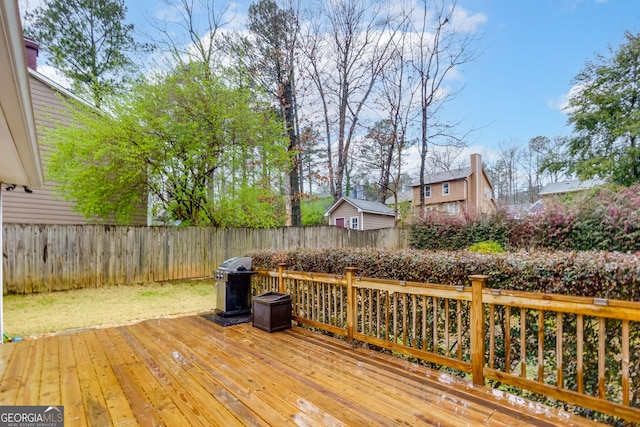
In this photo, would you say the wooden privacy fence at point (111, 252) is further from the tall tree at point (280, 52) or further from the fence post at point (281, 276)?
the tall tree at point (280, 52)

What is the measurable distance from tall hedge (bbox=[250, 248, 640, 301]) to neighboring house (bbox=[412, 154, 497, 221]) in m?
17.0

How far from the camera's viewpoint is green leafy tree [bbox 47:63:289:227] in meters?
7.85

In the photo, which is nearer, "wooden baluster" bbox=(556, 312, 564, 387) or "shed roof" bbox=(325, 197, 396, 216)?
"wooden baluster" bbox=(556, 312, 564, 387)

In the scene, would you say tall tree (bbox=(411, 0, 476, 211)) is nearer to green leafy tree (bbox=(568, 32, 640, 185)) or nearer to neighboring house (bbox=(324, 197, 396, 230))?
neighboring house (bbox=(324, 197, 396, 230))

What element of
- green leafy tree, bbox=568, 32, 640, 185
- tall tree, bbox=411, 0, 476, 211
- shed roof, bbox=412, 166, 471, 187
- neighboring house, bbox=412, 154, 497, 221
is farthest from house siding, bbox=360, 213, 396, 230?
green leafy tree, bbox=568, 32, 640, 185

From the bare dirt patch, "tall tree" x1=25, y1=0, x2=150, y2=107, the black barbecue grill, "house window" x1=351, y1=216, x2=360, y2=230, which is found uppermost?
"tall tree" x1=25, y1=0, x2=150, y2=107

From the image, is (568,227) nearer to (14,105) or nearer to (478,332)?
(478,332)

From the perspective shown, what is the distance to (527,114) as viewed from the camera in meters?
14.3

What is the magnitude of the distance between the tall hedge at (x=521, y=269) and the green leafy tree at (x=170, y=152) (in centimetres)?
585

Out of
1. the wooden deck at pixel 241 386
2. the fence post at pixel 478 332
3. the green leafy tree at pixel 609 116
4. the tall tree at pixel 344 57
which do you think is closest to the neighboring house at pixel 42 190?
the wooden deck at pixel 241 386

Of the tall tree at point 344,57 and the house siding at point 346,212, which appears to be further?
the house siding at point 346,212

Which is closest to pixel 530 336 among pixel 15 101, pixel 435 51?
pixel 15 101

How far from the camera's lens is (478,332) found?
2508mm

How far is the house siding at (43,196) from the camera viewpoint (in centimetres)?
849
